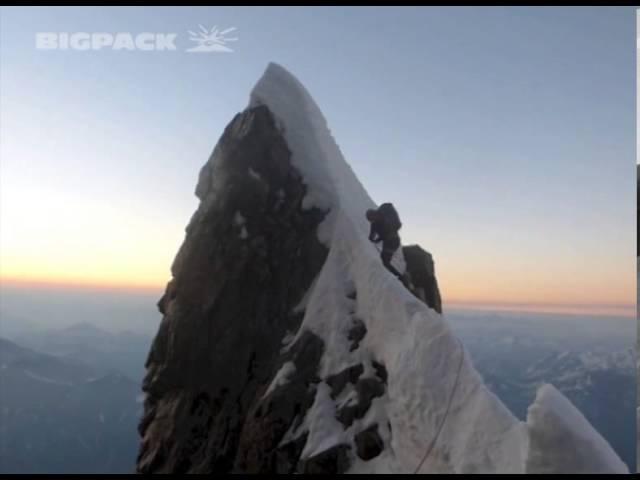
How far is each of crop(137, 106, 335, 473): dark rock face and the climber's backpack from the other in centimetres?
262

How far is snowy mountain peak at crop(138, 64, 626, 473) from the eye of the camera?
15.4 meters

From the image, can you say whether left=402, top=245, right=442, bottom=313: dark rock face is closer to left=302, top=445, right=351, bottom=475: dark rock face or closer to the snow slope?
the snow slope

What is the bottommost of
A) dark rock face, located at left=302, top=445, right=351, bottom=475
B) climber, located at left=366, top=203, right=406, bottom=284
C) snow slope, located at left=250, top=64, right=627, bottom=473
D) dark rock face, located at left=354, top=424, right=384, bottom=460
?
dark rock face, located at left=302, top=445, right=351, bottom=475

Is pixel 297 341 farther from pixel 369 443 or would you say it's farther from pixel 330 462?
pixel 369 443

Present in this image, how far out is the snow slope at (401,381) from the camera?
10.5m

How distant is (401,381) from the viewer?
54.4 feet

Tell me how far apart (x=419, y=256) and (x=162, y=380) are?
45.9 ft

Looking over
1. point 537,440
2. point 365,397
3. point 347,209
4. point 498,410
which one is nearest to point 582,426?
point 537,440

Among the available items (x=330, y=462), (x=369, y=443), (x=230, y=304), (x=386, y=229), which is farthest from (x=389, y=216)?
(x=330, y=462)

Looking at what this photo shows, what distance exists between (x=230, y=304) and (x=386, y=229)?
7.29 meters

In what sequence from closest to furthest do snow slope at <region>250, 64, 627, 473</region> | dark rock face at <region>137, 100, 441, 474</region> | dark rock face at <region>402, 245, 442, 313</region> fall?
snow slope at <region>250, 64, 627, 473</region> < dark rock face at <region>137, 100, 441, 474</region> < dark rock face at <region>402, 245, 442, 313</region>

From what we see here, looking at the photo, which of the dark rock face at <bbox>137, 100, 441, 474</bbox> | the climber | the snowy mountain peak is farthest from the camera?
the climber

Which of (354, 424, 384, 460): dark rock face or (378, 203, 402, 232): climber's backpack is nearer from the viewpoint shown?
(354, 424, 384, 460): dark rock face

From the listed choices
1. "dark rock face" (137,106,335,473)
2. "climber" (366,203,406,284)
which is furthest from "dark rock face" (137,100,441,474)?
"climber" (366,203,406,284)
